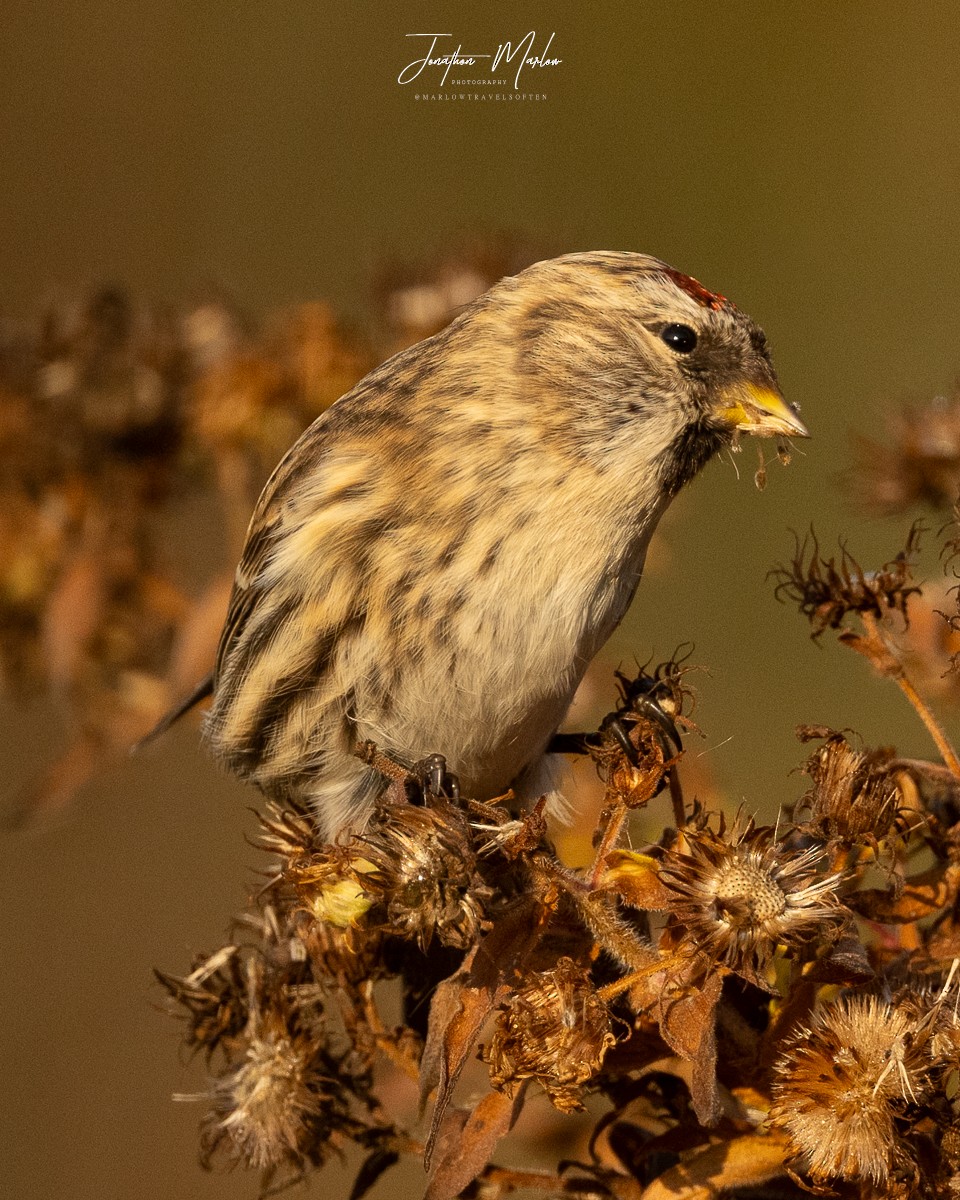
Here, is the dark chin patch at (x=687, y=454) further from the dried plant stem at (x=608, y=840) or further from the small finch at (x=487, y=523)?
the dried plant stem at (x=608, y=840)

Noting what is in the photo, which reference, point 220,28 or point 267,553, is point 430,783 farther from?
point 220,28

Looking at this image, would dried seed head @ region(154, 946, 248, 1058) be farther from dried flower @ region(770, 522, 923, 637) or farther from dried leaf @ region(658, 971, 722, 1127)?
dried flower @ region(770, 522, 923, 637)

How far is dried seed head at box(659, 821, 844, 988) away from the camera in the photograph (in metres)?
1.33

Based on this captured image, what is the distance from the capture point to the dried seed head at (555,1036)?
1.36m

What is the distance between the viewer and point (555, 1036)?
1372mm

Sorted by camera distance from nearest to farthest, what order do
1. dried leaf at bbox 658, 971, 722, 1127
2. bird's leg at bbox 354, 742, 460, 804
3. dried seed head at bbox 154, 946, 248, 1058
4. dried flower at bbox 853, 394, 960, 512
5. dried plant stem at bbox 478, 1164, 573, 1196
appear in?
dried leaf at bbox 658, 971, 722, 1127 < dried plant stem at bbox 478, 1164, 573, 1196 < bird's leg at bbox 354, 742, 460, 804 < dried seed head at bbox 154, 946, 248, 1058 < dried flower at bbox 853, 394, 960, 512

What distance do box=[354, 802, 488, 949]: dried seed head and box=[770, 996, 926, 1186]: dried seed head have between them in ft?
1.10

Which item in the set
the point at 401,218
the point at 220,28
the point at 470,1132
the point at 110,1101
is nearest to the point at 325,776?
the point at 470,1132

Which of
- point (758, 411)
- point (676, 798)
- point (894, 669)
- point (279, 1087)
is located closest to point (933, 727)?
point (894, 669)

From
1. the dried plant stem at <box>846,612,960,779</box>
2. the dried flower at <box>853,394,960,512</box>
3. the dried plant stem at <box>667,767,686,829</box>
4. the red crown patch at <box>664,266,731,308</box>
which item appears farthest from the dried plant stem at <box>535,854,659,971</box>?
the red crown patch at <box>664,266,731,308</box>

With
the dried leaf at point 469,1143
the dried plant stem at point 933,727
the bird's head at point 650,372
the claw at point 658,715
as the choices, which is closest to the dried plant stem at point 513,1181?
the dried leaf at point 469,1143

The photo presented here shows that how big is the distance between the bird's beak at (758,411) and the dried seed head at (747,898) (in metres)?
0.73

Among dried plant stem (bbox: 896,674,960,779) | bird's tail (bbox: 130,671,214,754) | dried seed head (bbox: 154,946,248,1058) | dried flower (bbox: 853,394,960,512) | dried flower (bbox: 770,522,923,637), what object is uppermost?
dried flower (bbox: 853,394,960,512)

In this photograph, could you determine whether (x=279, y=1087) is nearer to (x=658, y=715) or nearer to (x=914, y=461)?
(x=658, y=715)
